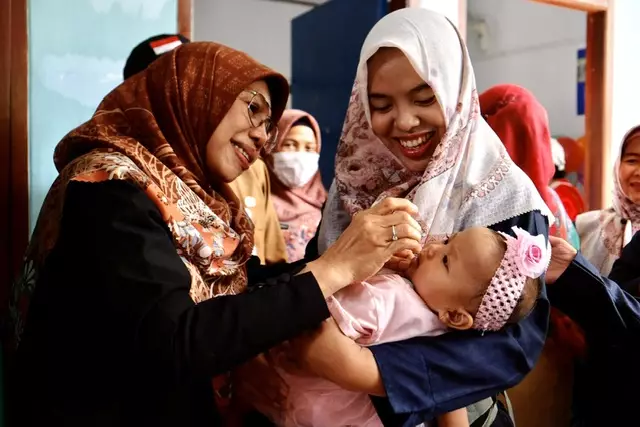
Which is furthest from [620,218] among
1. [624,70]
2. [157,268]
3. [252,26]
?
[252,26]

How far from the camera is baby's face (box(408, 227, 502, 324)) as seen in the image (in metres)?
1.32

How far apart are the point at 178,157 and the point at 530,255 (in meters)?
0.79

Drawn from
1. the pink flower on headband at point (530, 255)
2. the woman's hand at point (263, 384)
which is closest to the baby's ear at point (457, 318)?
the pink flower on headband at point (530, 255)

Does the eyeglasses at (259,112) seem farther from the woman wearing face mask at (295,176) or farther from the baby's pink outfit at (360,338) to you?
the woman wearing face mask at (295,176)

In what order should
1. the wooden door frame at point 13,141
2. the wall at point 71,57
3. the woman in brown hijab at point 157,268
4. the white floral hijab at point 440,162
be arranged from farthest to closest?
the wall at point 71,57 < the wooden door frame at point 13,141 < the white floral hijab at point 440,162 < the woman in brown hijab at point 157,268

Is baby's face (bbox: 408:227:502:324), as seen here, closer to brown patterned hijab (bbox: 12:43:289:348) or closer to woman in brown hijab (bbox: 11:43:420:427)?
woman in brown hijab (bbox: 11:43:420:427)

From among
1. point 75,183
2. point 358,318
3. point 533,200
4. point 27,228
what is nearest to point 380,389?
point 358,318

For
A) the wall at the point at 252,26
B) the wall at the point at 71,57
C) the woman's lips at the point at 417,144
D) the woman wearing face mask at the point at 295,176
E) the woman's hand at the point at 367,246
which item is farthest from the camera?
the wall at the point at 252,26

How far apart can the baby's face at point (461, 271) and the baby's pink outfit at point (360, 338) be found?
0.11ft

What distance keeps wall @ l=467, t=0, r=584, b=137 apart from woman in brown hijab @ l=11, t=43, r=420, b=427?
526 centimetres

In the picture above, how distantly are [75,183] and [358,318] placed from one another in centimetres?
60

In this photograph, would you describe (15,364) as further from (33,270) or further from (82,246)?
(82,246)

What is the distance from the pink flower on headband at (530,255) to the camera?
1.27m

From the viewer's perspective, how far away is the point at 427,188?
60.4 inches
